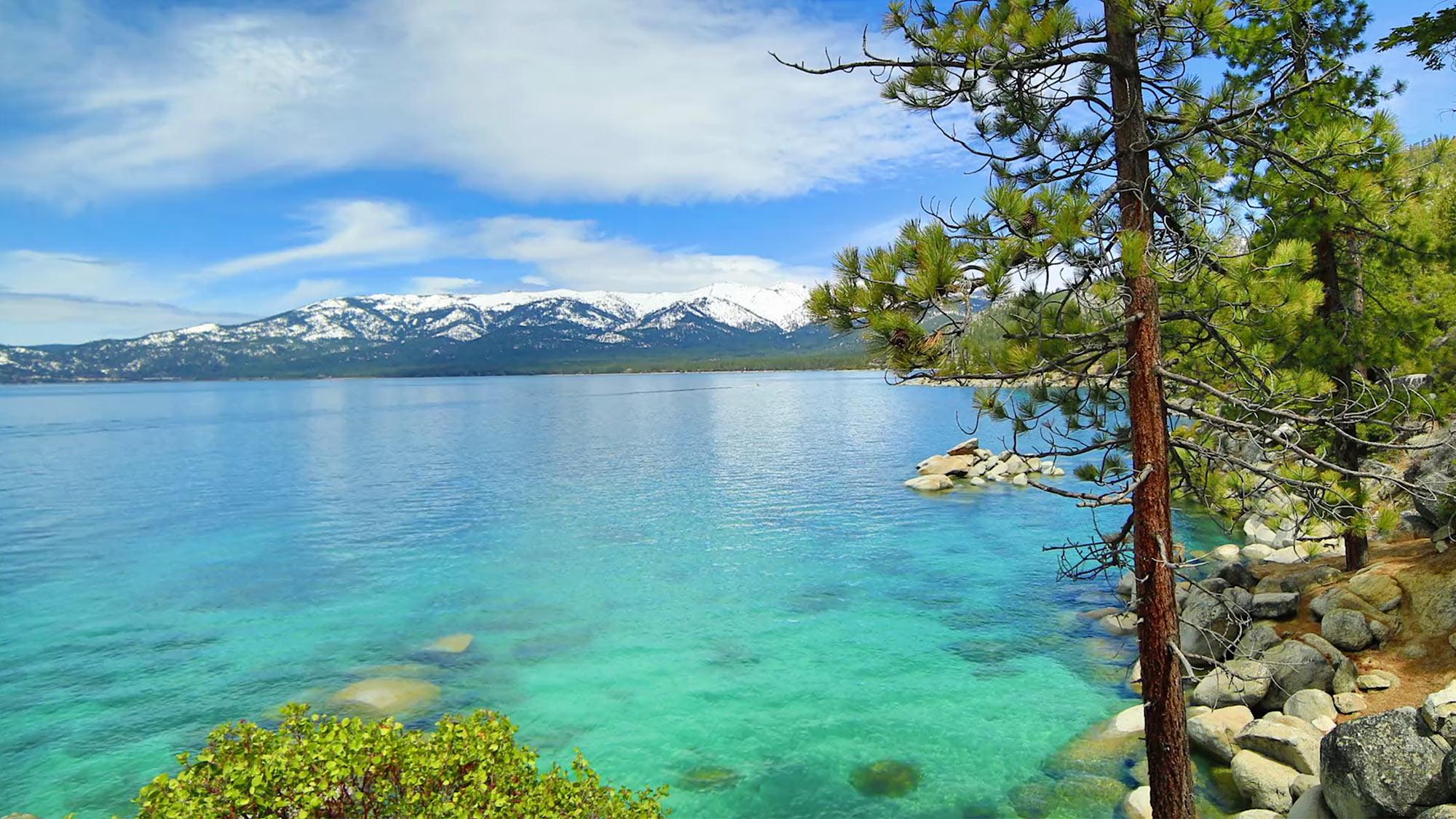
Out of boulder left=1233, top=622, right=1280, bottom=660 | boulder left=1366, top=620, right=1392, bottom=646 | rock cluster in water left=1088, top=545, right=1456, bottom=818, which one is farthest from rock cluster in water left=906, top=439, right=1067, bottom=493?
boulder left=1366, top=620, right=1392, bottom=646

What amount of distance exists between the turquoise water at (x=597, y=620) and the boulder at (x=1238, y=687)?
235 cm

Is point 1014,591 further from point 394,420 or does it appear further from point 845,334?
point 394,420

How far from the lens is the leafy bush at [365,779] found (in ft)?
23.6

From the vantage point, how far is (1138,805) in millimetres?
12891

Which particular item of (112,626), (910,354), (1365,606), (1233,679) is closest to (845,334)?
(910,354)

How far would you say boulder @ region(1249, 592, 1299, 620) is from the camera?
59.7 feet

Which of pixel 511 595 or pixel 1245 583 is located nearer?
pixel 1245 583

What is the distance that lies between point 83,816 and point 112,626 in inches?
612

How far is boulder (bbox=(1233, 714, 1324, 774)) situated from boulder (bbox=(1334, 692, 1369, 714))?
1.22 meters

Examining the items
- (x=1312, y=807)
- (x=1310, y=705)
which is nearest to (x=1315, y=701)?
(x=1310, y=705)

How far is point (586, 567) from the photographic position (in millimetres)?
33250

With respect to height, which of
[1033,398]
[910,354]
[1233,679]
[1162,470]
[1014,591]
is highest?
[910,354]

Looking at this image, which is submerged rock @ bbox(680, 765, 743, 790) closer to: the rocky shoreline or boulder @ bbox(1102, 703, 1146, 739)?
the rocky shoreline

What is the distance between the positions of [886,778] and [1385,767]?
27.2ft
